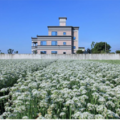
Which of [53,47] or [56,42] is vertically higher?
[56,42]

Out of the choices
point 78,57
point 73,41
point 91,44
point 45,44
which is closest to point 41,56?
point 78,57

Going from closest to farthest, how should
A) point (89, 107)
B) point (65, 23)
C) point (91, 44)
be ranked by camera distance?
point (89, 107) → point (65, 23) → point (91, 44)

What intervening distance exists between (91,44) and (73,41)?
17763 mm

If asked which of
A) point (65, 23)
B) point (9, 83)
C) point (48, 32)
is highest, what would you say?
point (65, 23)

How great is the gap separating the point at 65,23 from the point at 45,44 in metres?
13.6

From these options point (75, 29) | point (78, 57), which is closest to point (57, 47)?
point (75, 29)

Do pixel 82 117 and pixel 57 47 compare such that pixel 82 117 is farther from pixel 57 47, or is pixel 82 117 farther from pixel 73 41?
pixel 73 41

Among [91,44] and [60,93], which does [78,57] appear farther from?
[91,44]

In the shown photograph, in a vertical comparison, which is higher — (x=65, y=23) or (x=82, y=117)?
(x=65, y=23)

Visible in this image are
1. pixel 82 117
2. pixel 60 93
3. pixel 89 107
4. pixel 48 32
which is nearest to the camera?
pixel 82 117

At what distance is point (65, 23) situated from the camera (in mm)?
52812

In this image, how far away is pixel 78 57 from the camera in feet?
104

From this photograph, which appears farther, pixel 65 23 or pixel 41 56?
pixel 65 23

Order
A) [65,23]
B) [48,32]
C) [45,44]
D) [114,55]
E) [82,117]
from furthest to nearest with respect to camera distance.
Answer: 1. [65,23]
2. [48,32]
3. [45,44]
4. [114,55]
5. [82,117]
